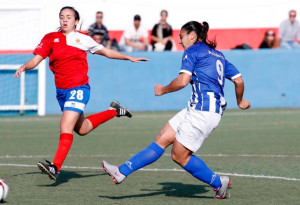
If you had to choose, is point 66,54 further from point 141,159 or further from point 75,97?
point 141,159

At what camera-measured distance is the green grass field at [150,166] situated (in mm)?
7684

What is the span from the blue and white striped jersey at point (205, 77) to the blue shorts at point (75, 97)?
→ 5.68 ft

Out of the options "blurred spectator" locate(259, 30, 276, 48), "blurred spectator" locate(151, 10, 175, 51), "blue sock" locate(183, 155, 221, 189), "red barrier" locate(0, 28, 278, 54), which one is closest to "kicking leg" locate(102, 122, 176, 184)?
"blue sock" locate(183, 155, 221, 189)

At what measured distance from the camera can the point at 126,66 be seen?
750 inches

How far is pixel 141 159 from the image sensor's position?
7566 mm

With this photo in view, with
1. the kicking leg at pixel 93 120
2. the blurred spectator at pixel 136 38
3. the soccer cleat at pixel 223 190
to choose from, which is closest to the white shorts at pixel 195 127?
the soccer cleat at pixel 223 190

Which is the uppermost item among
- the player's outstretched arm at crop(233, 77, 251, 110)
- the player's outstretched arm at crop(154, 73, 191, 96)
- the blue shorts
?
the player's outstretched arm at crop(154, 73, 191, 96)

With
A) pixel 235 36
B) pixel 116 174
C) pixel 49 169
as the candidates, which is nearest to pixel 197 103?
pixel 116 174

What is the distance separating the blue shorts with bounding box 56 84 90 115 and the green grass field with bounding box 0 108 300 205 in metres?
0.83

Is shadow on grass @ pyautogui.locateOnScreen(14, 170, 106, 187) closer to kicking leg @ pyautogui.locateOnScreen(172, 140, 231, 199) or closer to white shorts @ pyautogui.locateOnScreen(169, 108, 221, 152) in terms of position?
kicking leg @ pyautogui.locateOnScreen(172, 140, 231, 199)

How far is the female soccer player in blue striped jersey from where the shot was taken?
7.25 metres

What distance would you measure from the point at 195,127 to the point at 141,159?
2.21 ft

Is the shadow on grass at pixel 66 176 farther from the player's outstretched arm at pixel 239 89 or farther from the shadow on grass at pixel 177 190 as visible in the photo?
the player's outstretched arm at pixel 239 89

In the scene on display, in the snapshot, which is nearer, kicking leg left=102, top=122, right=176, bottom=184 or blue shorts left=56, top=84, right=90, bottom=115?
kicking leg left=102, top=122, right=176, bottom=184
